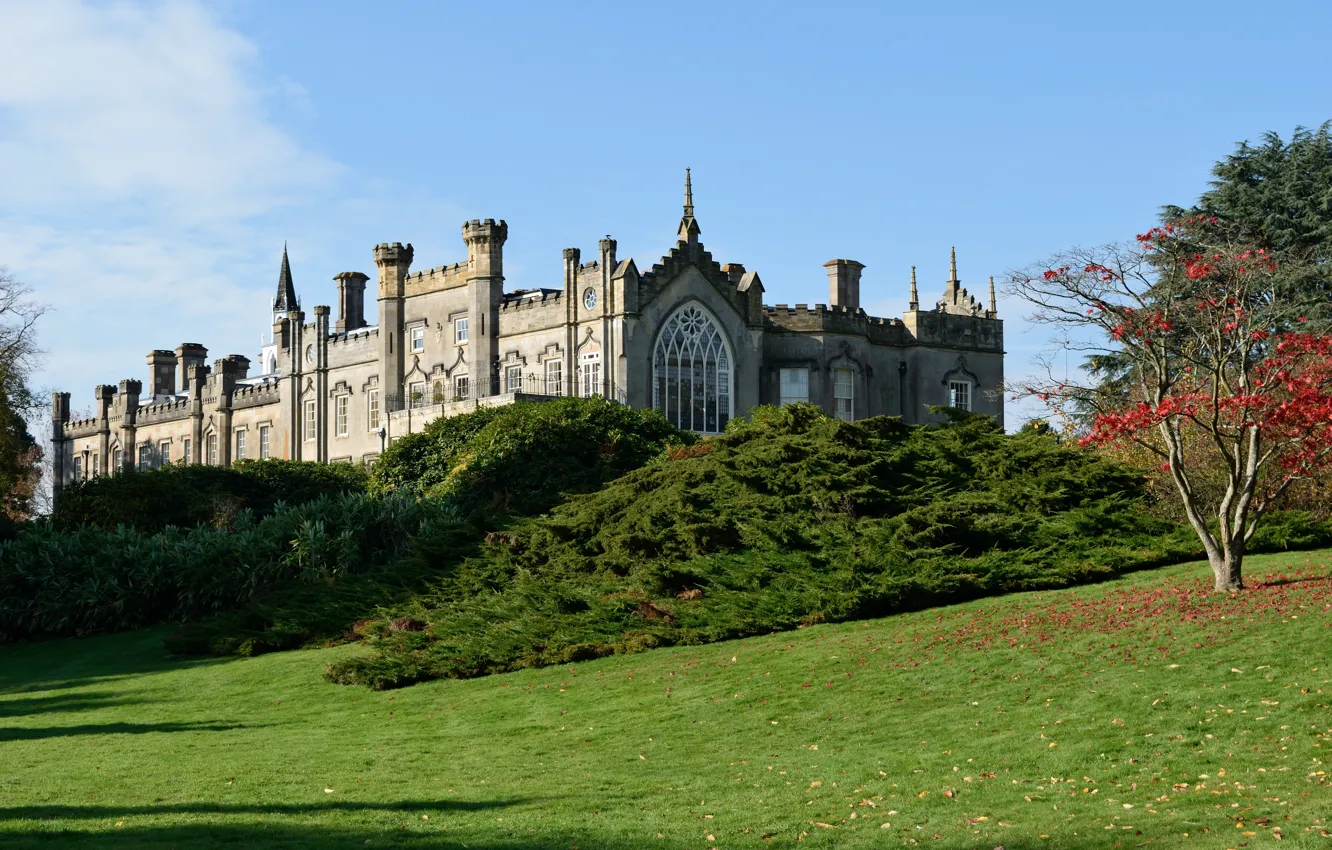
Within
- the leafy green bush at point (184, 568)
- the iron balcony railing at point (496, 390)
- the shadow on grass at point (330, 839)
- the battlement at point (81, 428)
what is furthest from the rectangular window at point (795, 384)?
the battlement at point (81, 428)

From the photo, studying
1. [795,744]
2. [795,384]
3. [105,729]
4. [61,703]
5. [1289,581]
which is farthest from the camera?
[795,384]

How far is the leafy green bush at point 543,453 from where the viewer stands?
118 feet

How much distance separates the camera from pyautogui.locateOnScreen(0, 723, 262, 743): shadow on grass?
19.8m

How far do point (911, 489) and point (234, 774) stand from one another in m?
13.7

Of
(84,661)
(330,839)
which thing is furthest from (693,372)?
(330,839)

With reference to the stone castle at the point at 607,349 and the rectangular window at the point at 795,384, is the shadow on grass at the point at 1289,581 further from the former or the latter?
the rectangular window at the point at 795,384

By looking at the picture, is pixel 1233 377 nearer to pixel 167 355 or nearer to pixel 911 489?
pixel 911 489

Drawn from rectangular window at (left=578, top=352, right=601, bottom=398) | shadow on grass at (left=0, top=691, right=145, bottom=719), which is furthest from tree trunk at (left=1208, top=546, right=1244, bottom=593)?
rectangular window at (left=578, top=352, right=601, bottom=398)

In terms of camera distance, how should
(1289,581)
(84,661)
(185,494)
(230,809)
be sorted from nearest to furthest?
(230,809) < (1289,581) < (84,661) < (185,494)

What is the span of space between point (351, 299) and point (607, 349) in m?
17.3

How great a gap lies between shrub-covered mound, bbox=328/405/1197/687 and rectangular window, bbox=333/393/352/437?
32418mm

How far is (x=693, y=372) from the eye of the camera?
5106 centimetres

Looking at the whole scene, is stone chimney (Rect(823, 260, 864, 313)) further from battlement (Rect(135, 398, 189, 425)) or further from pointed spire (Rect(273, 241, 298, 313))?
pointed spire (Rect(273, 241, 298, 313))

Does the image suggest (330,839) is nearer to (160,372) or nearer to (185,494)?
(185,494)
